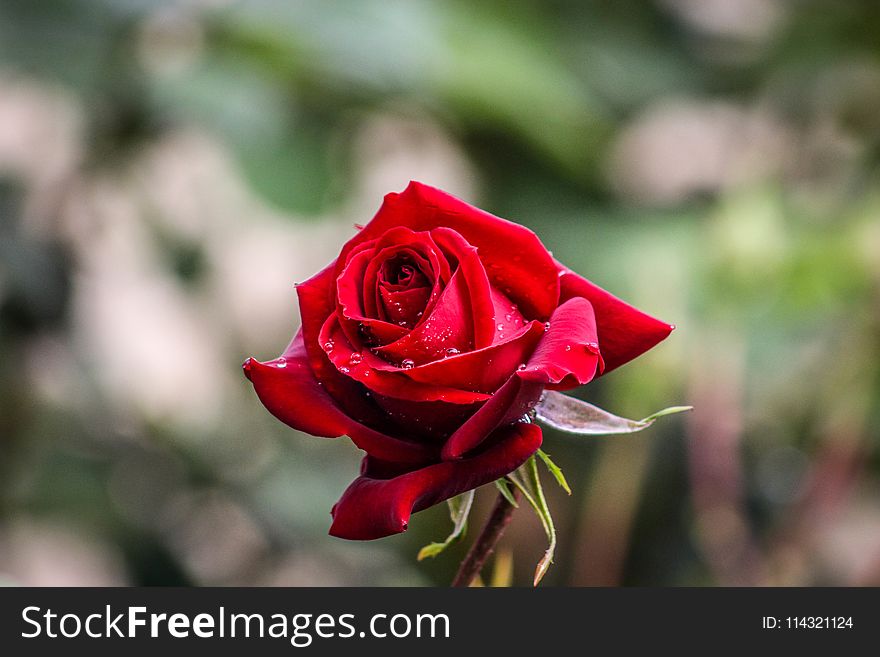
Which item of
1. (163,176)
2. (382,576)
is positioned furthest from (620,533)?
(163,176)

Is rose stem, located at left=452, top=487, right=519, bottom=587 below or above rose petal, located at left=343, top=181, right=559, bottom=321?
below

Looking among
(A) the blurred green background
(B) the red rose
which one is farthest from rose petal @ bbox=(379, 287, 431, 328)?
(A) the blurred green background

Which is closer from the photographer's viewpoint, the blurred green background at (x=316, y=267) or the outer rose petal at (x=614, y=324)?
the outer rose petal at (x=614, y=324)

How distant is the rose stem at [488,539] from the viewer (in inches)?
12.4

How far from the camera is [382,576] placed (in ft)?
3.92

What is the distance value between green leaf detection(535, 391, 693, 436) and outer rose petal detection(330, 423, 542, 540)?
2 cm

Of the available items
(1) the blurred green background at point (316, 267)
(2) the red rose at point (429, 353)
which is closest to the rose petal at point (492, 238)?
(2) the red rose at point (429, 353)

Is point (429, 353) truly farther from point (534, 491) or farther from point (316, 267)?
point (316, 267)

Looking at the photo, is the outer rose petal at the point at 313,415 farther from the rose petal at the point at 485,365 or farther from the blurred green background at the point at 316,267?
the blurred green background at the point at 316,267

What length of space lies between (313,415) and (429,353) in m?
0.04

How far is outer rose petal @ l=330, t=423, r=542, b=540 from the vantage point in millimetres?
302

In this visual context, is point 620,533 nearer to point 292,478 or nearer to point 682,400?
point 682,400

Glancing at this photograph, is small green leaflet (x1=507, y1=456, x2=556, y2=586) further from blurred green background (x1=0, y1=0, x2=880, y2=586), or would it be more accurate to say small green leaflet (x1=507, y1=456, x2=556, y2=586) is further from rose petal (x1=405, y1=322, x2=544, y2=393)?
blurred green background (x1=0, y1=0, x2=880, y2=586)

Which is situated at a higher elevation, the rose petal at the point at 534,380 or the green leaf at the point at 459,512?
the rose petal at the point at 534,380
